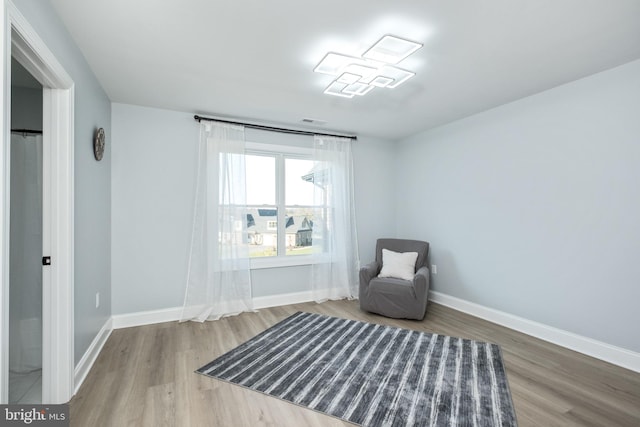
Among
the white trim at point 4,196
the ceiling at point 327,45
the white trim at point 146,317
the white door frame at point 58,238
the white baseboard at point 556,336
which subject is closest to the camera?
the white trim at point 4,196

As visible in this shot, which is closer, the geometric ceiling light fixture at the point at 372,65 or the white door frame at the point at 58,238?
the white door frame at the point at 58,238

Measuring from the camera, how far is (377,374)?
92.4 inches

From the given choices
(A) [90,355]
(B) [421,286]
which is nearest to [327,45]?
(B) [421,286]

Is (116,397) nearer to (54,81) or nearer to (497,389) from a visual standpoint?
(54,81)

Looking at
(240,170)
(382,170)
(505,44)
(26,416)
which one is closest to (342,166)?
(382,170)

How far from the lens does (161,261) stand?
139 inches

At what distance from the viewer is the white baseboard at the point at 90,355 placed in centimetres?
217

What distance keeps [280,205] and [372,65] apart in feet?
7.94

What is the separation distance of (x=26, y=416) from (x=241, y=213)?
259 centimetres

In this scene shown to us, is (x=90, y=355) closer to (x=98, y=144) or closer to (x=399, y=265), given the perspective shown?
(x=98, y=144)

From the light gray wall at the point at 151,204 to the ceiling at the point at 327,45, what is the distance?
Answer: 0.29 metres

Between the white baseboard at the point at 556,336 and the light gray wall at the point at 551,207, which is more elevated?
the light gray wall at the point at 551,207

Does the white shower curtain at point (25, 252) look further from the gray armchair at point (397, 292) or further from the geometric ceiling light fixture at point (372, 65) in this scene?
the gray armchair at point (397, 292)

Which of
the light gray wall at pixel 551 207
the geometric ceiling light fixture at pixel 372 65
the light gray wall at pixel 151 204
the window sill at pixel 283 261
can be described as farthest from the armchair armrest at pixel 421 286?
the light gray wall at pixel 151 204
